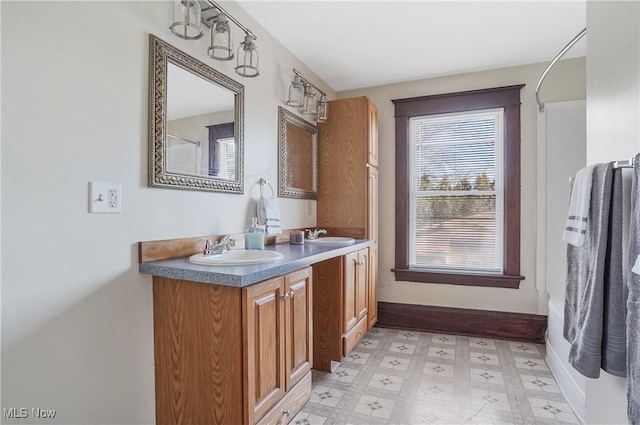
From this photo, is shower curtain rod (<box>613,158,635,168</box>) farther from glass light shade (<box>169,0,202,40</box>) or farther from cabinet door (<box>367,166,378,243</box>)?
cabinet door (<box>367,166,378,243</box>)

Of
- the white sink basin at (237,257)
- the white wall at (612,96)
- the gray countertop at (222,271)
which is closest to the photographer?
the white wall at (612,96)

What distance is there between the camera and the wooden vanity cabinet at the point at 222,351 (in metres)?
1.26

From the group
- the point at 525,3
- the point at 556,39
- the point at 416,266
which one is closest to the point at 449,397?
the point at 416,266

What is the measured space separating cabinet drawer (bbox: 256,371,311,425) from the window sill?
1731mm

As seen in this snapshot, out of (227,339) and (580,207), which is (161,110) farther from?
(580,207)

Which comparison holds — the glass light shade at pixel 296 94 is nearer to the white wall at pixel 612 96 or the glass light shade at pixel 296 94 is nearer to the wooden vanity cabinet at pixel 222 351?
the wooden vanity cabinet at pixel 222 351

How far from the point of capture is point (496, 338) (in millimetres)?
2898

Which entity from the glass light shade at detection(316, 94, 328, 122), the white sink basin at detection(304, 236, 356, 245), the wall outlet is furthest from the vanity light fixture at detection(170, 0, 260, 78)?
the white sink basin at detection(304, 236, 356, 245)

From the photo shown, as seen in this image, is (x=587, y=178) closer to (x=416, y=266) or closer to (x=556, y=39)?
(x=556, y=39)

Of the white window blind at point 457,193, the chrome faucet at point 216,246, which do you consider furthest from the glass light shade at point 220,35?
the white window blind at point 457,193

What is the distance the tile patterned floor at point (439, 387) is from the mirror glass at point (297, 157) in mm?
1384

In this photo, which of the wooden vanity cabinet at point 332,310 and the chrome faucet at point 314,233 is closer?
the wooden vanity cabinet at point 332,310

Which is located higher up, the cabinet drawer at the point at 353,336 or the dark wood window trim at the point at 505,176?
the dark wood window trim at the point at 505,176

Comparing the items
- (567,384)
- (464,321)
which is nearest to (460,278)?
(464,321)
